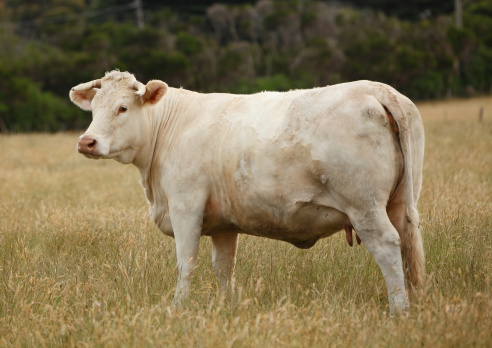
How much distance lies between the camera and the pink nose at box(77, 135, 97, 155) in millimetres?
5750

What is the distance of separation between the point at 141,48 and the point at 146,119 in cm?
4010

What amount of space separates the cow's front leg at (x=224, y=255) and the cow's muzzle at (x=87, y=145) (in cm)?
139

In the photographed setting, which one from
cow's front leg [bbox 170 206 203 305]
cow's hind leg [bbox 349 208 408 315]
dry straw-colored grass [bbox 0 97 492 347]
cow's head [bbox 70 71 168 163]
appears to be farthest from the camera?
cow's head [bbox 70 71 168 163]

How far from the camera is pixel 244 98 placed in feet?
19.6

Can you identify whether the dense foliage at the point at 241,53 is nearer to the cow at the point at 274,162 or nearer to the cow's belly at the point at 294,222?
the cow at the point at 274,162

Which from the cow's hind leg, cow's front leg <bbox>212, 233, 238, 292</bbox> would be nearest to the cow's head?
cow's front leg <bbox>212, 233, 238, 292</bbox>

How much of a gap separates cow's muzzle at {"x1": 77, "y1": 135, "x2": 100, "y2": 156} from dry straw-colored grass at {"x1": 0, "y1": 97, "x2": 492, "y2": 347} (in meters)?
0.97

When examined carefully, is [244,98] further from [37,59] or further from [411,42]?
[411,42]

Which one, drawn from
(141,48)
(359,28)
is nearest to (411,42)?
(359,28)

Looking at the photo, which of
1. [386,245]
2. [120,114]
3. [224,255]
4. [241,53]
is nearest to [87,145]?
[120,114]

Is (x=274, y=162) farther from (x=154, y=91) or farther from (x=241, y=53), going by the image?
(x=241, y=53)

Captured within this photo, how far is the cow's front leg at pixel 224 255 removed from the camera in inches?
248

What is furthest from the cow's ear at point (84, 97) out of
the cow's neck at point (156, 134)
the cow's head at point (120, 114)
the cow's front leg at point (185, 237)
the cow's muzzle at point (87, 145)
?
the cow's front leg at point (185, 237)

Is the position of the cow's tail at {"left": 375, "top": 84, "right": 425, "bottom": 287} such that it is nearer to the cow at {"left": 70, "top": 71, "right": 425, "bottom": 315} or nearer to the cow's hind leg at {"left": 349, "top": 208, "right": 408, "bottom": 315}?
the cow at {"left": 70, "top": 71, "right": 425, "bottom": 315}
